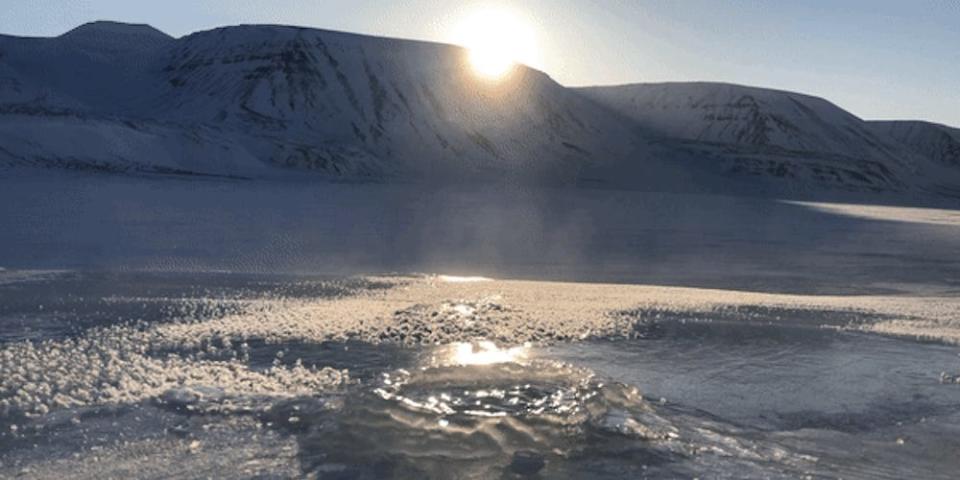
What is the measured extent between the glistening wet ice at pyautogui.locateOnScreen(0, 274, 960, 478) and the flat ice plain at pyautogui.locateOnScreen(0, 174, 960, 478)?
2 cm

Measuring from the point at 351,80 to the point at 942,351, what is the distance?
112 metres

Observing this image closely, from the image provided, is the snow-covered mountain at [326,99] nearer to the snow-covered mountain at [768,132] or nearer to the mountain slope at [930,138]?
the snow-covered mountain at [768,132]

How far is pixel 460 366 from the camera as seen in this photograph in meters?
6.70

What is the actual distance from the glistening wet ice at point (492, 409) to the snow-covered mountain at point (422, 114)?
7281 cm

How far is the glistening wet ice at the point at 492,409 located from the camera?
4.61 meters

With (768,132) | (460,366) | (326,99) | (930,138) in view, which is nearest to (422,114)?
(326,99)

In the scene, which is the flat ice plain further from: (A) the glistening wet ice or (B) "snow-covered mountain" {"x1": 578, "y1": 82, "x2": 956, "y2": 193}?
(B) "snow-covered mountain" {"x1": 578, "y1": 82, "x2": 956, "y2": 193}

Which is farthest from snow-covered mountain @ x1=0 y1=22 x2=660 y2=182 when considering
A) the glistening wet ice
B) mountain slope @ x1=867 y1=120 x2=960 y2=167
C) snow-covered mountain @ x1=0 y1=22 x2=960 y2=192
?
mountain slope @ x1=867 y1=120 x2=960 y2=167

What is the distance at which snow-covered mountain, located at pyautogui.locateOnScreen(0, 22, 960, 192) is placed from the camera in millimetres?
100500

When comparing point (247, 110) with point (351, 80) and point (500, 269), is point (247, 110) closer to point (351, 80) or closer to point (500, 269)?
point (351, 80)

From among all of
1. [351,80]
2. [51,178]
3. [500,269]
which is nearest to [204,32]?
[351,80]

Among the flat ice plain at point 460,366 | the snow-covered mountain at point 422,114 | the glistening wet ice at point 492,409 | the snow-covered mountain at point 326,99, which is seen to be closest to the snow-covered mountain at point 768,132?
the snow-covered mountain at point 422,114

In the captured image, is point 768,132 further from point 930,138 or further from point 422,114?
point 930,138

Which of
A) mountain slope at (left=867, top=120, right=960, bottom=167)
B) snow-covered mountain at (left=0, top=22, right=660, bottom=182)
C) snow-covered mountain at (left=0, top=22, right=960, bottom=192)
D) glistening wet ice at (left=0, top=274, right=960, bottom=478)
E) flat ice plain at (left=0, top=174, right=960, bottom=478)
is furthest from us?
mountain slope at (left=867, top=120, right=960, bottom=167)
